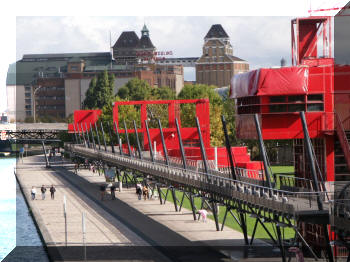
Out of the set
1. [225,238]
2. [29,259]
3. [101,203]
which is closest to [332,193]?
[225,238]

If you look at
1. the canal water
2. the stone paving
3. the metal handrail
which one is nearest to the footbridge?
the stone paving

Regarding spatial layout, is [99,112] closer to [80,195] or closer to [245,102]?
[80,195]

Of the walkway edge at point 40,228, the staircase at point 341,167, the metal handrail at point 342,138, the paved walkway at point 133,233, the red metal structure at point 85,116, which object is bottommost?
the walkway edge at point 40,228

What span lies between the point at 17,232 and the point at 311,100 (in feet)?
88.8

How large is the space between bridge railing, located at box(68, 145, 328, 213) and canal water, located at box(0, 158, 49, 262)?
396 inches

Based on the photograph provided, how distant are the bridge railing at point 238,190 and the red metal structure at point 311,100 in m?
2.89

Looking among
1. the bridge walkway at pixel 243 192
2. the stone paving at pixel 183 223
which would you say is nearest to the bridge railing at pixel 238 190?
the bridge walkway at pixel 243 192

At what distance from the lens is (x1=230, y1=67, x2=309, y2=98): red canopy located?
4481 cm

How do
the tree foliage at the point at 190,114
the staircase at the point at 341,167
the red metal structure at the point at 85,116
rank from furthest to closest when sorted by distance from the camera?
the red metal structure at the point at 85,116
the tree foliage at the point at 190,114
the staircase at the point at 341,167

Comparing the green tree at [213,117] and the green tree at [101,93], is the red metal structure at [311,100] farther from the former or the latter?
the green tree at [101,93]

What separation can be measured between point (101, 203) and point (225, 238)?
26357 millimetres

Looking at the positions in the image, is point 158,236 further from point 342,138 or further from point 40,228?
point 342,138

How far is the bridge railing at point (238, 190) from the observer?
38.4 meters

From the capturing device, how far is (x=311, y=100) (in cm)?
4541
